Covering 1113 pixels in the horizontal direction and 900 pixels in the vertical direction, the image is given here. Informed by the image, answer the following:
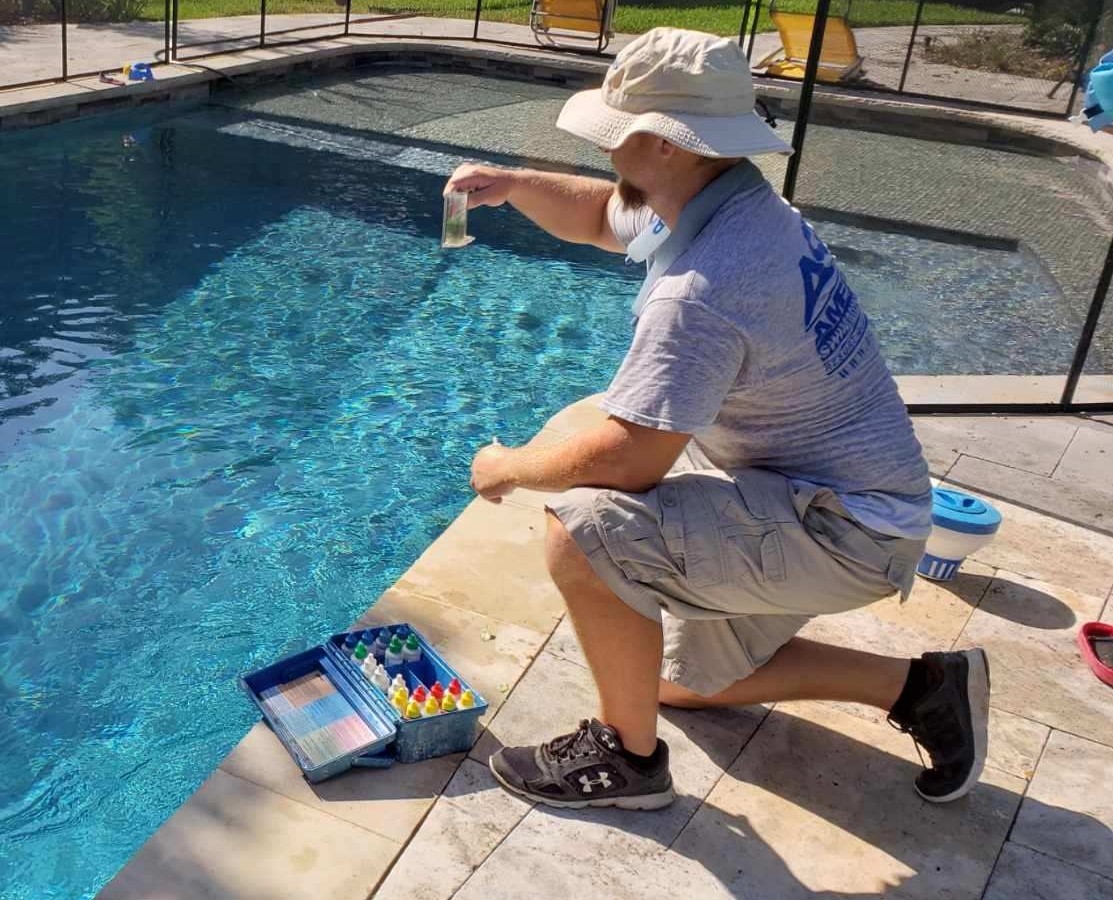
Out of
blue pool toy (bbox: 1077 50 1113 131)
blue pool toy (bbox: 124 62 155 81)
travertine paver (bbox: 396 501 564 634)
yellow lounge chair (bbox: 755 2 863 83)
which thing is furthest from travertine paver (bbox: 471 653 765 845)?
blue pool toy (bbox: 124 62 155 81)

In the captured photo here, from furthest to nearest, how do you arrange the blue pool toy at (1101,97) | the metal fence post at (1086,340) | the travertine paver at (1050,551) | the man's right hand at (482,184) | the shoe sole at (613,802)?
the metal fence post at (1086,340), the travertine paver at (1050,551), the blue pool toy at (1101,97), the man's right hand at (482,184), the shoe sole at (613,802)

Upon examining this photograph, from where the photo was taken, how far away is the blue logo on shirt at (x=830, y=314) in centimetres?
207

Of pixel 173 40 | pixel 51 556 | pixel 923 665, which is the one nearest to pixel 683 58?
pixel 923 665

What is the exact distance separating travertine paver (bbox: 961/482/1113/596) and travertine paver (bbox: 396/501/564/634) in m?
1.28

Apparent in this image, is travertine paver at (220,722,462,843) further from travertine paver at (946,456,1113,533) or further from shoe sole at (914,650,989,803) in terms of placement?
travertine paver at (946,456,1113,533)

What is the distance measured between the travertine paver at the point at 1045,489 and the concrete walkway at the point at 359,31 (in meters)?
2.55

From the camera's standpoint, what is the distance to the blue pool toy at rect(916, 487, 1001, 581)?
3104 millimetres

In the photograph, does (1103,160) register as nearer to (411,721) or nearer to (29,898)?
(411,721)

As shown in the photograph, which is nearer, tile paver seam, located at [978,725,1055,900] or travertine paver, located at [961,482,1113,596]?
tile paver seam, located at [978,725,1055,900]

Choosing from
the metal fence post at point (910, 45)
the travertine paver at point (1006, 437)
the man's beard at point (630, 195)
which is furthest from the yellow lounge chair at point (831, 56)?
the man's beard at point (630, 195)

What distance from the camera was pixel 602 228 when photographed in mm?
2771

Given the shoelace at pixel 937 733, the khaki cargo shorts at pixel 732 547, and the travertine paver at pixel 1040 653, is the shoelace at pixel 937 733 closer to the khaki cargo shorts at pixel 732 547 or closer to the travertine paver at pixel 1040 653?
the khaki cargo shorts at pixel 732 547

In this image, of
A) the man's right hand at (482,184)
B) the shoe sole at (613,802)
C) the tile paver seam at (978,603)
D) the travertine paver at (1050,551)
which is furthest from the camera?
the travertine paver at (1050,551)

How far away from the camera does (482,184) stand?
2729 millimetres
